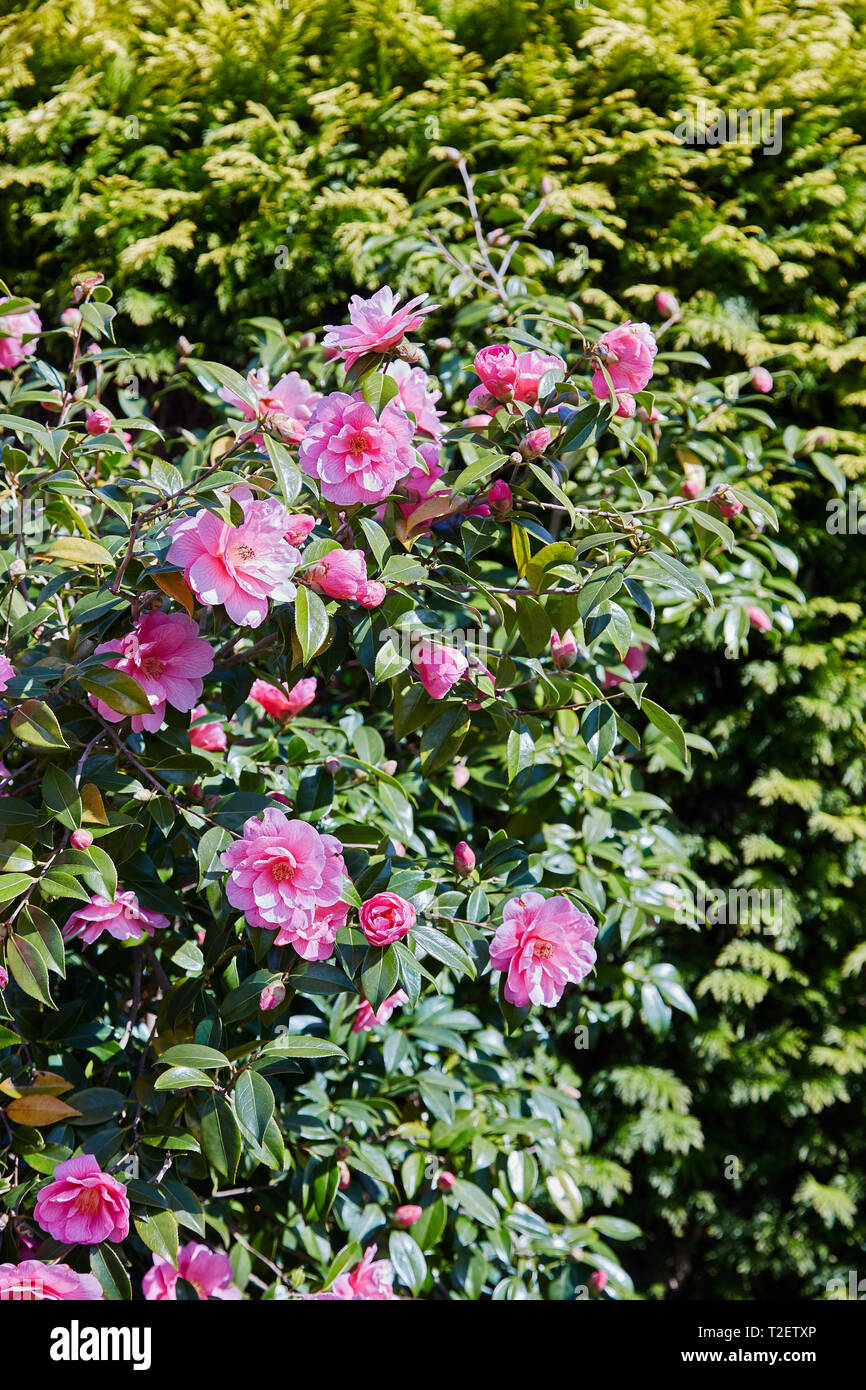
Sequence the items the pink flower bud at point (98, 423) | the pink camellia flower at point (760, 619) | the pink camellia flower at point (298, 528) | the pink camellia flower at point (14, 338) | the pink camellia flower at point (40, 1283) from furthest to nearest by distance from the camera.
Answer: the pink camellia flower at point (760, 619) → the pink camellia flower at point (14, 338) → the pink flower bud at point (98, 423) → the pink camellia flower at point (298, 528) → the pink camellia flower at point (40, 1283)

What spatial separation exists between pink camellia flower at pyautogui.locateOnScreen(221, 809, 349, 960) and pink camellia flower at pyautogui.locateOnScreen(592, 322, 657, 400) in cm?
68

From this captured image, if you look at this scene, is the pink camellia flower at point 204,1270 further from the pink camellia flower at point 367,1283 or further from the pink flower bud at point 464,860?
the pink flower bud at point 464,860

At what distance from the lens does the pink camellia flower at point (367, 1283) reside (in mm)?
1374

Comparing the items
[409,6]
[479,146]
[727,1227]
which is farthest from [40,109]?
[727,1227]

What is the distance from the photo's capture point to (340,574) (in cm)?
113

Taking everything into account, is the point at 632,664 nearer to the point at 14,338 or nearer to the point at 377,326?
the point at 377,326

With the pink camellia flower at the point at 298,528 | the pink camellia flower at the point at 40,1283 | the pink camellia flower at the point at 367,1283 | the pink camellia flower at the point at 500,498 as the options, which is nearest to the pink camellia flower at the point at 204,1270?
the pink camellia flower at the point at 367,1283

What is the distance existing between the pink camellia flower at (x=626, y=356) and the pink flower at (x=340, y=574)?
16.1 inches

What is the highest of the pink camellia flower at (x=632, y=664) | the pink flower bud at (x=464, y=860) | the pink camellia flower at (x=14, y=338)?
the pink camellia flower at (x=14, y=338)

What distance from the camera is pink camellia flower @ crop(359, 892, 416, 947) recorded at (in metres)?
1.10

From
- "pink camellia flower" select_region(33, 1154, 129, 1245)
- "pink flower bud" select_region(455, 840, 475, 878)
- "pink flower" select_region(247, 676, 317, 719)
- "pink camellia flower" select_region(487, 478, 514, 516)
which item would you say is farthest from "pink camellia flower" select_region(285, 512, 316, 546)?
"pink camellia flower" select_region(33, 1154, 129, 1245)

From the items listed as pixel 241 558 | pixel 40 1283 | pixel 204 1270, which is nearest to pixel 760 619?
pixel 241 558

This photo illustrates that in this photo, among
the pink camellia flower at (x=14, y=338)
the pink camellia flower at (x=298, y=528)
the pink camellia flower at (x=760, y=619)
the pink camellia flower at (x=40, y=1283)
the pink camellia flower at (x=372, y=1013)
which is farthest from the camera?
the pink camellia flower at (x=760, y=619)
